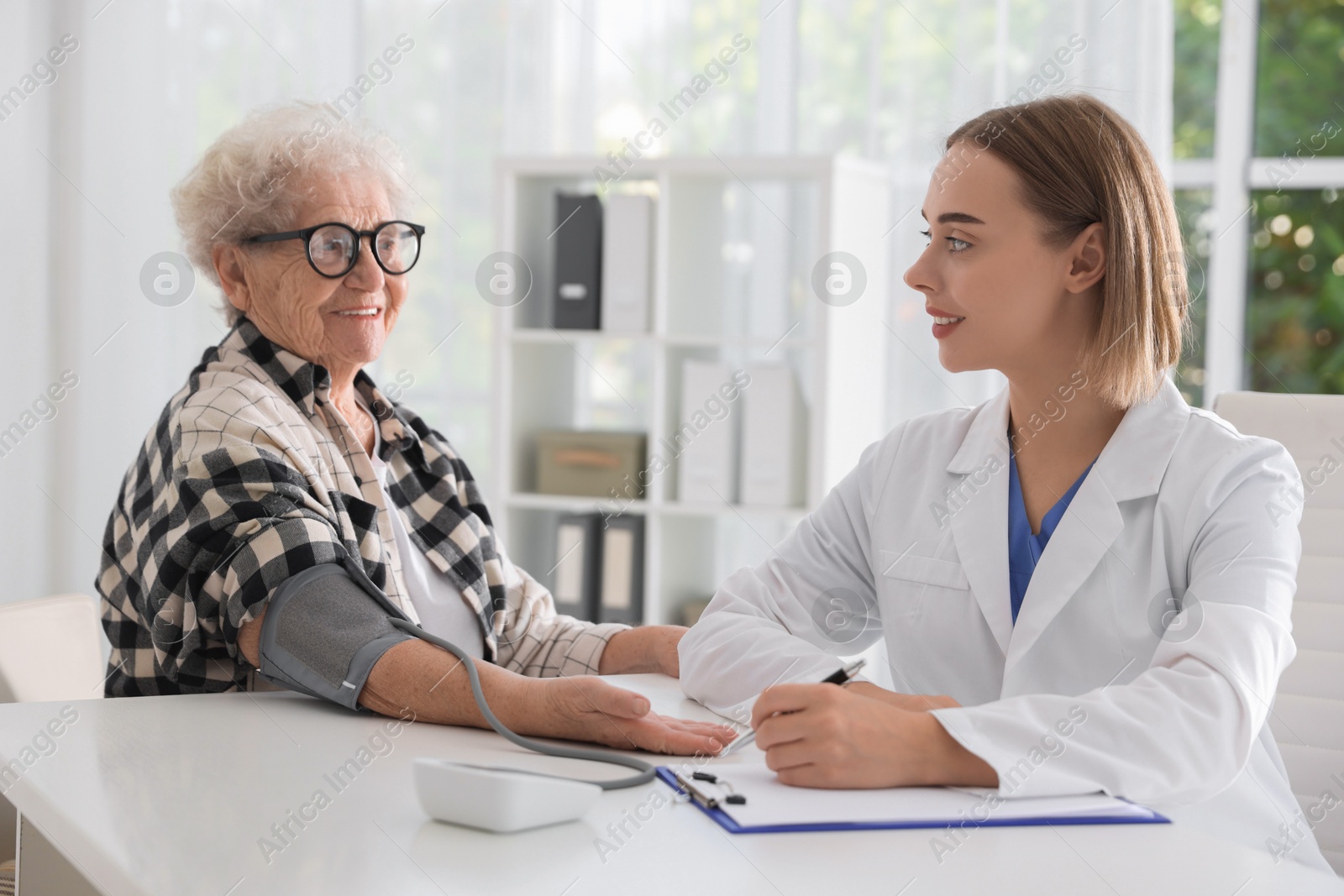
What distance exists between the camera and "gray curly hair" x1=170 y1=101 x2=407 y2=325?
5.38ft

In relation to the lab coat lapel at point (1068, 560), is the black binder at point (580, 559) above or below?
below

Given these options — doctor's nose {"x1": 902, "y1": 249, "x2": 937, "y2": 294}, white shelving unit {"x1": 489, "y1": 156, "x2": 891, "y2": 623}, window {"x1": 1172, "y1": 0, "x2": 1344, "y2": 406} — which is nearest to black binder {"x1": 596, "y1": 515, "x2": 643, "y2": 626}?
white shelving unit {"x1": 489, "y1": 156, "x2": 891, "y2": 623}

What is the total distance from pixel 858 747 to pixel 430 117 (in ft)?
10.9

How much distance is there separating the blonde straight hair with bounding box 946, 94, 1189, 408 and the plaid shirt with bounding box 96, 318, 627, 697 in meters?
0.77

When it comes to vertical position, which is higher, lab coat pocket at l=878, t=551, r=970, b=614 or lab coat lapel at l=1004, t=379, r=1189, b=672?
lab coat lapel at l=1004, t=379, r=1189, b=672

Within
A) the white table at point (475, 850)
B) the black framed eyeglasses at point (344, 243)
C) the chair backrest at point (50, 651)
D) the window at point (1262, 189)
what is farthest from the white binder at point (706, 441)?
the white table at point (475, 850)

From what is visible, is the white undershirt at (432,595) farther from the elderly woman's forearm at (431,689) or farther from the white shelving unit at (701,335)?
the white shelving unit at (701,335)

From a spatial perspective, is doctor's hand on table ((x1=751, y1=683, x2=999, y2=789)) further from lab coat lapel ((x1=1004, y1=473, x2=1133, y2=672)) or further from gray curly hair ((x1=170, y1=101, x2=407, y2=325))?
gray curly hair ((x1=170, y1=101, x2=407, y2=325))

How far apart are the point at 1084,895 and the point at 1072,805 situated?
164mm

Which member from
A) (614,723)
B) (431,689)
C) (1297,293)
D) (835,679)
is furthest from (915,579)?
(1297,293)

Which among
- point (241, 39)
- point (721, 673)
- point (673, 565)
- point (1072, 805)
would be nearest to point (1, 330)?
point (241, 39)

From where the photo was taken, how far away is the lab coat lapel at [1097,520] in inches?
49.5

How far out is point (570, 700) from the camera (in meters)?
1.13

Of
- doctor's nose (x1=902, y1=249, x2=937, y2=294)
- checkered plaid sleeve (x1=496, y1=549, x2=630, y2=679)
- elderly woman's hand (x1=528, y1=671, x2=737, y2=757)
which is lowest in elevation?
checkered plaid sleeve (x1=496, y1=549, x2=630, y2=679)
